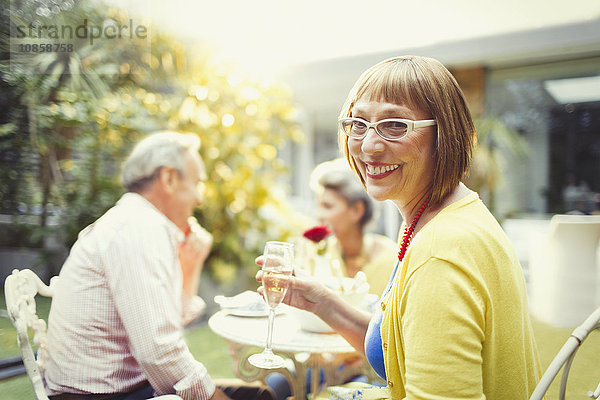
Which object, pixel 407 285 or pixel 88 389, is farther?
pixel 88 389

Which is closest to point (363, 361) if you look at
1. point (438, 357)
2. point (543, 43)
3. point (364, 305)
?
point (364, 305)

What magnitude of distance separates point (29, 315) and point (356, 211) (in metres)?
1.75

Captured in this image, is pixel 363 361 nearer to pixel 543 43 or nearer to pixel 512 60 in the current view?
pixel 543 43

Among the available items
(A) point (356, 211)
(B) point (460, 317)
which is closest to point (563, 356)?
(B) point (460, 317)

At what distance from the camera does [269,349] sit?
1414 mm

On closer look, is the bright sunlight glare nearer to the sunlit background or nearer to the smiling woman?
the sunlit background

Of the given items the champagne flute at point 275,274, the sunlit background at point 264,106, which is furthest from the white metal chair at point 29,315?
the champagne flute at point 275,274

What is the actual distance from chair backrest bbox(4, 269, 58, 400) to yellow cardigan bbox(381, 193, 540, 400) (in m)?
0.97

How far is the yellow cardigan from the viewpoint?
2.96ft

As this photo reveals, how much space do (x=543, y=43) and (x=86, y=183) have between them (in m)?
3.70

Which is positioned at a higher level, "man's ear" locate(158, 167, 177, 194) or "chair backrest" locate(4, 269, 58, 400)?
"man's ear" locate(158, 167, 177, 194)

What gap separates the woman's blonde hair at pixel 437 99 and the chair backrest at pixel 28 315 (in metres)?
1.12

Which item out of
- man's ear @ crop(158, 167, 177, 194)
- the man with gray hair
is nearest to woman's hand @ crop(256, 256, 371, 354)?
the man with gray hair

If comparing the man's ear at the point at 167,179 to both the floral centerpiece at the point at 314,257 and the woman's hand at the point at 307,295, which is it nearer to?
the floral centerpiece at the point at 314,257
